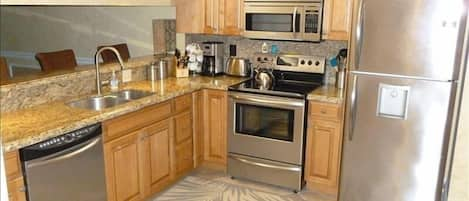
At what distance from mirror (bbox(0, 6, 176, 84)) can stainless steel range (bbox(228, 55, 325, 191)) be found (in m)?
1.20

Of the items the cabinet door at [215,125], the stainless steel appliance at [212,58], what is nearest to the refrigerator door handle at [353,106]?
the cabinet door at [215,125]

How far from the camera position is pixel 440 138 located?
247cm

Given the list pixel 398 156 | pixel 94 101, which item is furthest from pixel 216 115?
pixel 398 156

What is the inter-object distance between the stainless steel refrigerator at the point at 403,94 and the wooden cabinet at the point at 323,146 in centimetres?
37

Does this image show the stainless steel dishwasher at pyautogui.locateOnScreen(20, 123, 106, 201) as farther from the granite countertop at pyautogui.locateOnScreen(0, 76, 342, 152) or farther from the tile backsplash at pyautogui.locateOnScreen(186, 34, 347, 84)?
the tile backsplash at pyautogui.locateOnScreen(186, 34, 347, 84)

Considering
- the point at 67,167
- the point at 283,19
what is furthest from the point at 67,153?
the point at 283,19

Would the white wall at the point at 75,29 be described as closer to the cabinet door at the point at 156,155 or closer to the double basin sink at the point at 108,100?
the double basin sink at the point at 108,100

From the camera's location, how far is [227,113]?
3488mm

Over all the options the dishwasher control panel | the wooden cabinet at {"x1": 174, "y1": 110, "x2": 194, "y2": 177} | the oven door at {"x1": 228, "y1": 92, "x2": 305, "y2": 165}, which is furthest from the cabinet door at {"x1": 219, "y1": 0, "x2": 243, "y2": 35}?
the dishwasher control panel

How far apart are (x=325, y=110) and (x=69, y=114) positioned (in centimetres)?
191

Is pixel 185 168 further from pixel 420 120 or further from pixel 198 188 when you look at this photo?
pixel 420 120

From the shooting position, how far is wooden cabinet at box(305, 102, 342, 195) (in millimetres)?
3137

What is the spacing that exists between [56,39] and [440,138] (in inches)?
189

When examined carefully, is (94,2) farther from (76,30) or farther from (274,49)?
(76,30)
